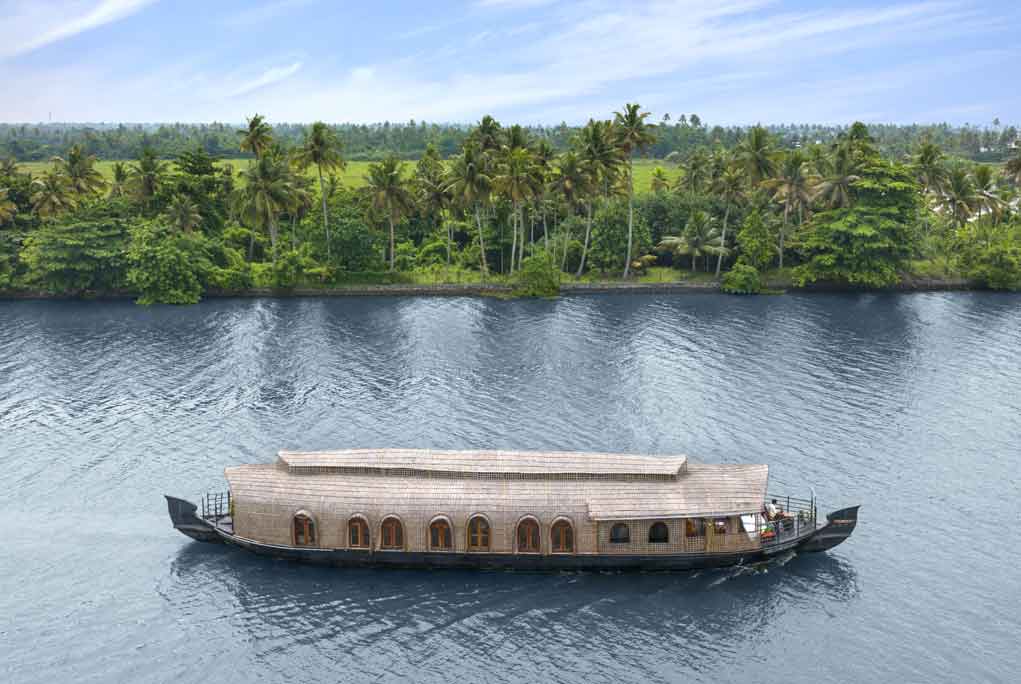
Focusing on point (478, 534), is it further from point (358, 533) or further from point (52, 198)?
point (52, 198)

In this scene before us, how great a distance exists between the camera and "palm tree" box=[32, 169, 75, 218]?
424 ft

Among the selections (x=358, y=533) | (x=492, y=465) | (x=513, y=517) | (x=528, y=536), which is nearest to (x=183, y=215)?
(x=358, y=533)

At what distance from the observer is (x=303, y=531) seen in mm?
51812

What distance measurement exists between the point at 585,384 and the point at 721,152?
76.6 meters

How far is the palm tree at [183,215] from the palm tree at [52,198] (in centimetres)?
1548

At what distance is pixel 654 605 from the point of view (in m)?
47.9

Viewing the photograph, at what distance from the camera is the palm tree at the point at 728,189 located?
124688 millimetres

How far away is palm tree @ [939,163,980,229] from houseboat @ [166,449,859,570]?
101 meters

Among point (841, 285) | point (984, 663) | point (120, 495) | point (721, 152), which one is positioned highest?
point (721, 152)

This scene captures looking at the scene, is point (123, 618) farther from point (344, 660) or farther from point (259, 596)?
point (344, 660)

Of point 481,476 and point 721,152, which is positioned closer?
point 481,476

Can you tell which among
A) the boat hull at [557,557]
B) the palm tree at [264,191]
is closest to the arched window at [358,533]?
the boat hull at [557,557]

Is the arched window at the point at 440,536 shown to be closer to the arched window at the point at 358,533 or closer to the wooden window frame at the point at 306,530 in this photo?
the arched window at the point at 358,533

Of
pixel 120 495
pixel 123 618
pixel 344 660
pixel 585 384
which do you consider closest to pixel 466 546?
pixel 344 660
